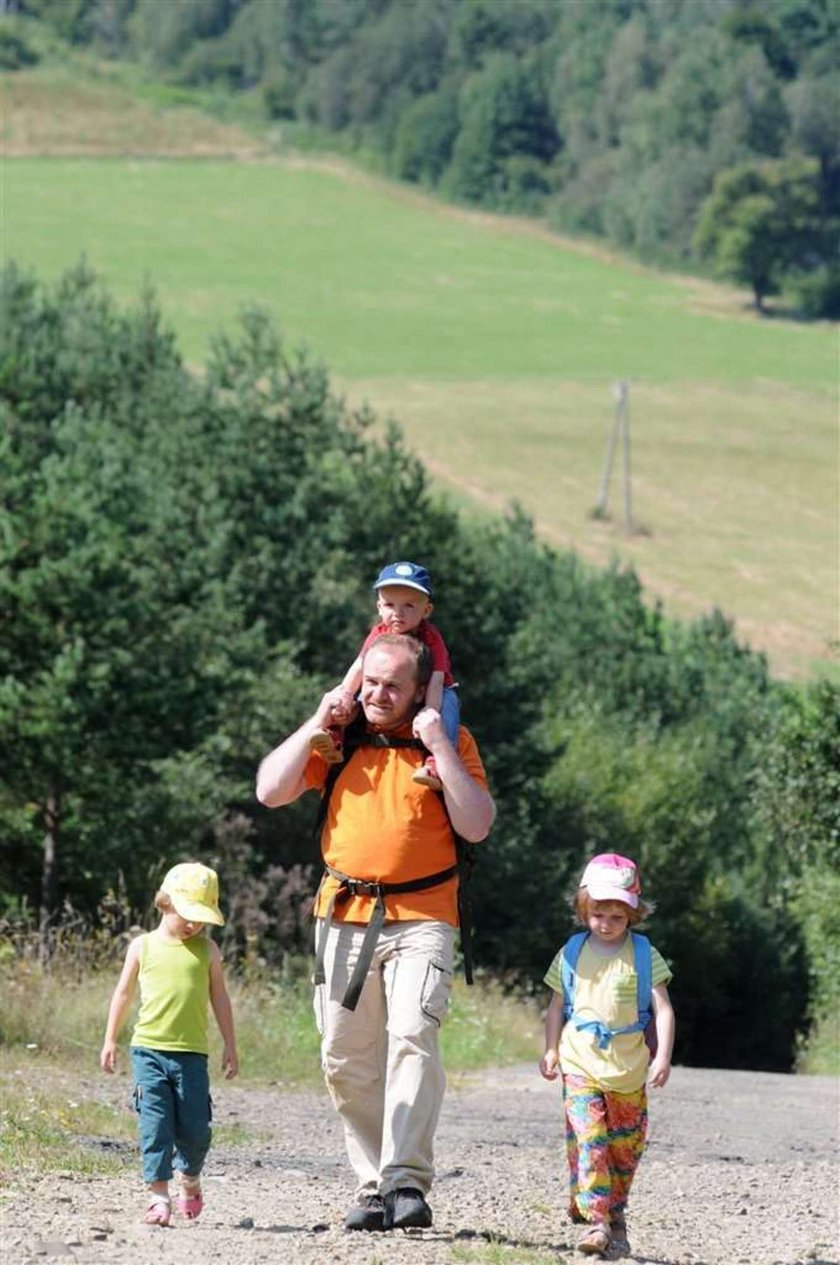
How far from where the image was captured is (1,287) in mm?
57688

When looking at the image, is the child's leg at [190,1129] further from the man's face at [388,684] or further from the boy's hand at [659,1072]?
the boy's hand at [659,1072]

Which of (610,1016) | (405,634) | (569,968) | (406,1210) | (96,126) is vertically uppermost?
(96,126)

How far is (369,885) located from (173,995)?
2.51ft

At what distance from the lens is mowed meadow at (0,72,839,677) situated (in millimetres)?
67938

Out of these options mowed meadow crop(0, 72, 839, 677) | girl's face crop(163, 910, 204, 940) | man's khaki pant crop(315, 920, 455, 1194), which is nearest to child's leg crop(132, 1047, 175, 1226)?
girl's face crop(163, 910, 204, 940)

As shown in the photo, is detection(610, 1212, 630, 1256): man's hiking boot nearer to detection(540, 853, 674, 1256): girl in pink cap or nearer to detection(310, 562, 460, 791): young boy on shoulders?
detection(540, 853, 674, 1256): girl in pink cap

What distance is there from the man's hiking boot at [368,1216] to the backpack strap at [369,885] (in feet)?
2.00

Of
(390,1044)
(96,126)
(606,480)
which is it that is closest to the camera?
(390,1044)

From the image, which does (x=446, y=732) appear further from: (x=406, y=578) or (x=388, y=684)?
(x=406, y=578)

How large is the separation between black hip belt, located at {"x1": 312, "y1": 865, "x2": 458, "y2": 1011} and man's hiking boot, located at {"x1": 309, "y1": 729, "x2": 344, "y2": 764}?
0.34 metres

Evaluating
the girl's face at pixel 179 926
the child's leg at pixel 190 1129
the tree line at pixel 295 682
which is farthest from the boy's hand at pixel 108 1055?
the tree line at pixel 295 682

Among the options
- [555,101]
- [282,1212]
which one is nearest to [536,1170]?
[282,1212]

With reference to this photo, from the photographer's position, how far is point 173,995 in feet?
22.7

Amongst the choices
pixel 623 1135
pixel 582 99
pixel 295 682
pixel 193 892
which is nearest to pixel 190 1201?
pixel 193 892
